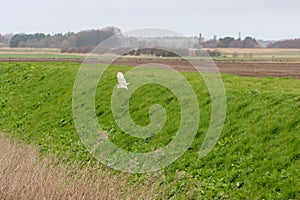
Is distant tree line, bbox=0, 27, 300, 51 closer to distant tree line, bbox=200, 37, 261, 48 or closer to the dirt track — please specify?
distant tree line, bbox=200, 37, 261, 48

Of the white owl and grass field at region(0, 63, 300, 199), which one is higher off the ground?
the white owl

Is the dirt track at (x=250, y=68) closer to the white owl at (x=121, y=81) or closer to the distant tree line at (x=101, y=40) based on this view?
→ the distant tree line at (x=101, y=40)

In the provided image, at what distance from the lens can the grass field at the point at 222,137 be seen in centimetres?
878

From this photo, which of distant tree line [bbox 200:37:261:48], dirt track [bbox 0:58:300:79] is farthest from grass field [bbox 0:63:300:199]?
distant tree line [bbox 200:37:261:48]

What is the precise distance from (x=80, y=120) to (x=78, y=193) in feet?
28.7

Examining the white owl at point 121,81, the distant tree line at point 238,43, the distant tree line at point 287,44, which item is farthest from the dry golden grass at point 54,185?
the distant tree line at point 287,44

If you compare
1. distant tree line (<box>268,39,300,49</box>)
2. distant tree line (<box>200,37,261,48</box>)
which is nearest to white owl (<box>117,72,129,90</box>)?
distant tree line (<box>200,37,261,48</box>)

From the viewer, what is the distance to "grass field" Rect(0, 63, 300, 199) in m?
8.78

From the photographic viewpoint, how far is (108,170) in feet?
37.2

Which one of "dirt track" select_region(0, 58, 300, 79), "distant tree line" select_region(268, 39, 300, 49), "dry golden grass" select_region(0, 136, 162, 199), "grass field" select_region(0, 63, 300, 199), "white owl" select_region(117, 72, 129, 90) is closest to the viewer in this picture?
"dry golden grass" select_region(0, 136, 162, 199)

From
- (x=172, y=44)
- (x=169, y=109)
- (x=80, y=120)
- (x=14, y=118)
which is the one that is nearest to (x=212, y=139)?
(x=169, y=109)

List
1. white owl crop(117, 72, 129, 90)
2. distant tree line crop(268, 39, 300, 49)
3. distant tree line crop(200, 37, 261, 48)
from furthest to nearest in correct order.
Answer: distant tree line crop(268, 39, 300, 49) → distant tree line crop(200, 37, 261, 48) → white owl crop(117, 72, 129, 90)

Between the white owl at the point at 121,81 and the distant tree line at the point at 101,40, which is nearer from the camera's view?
the distant tree line at the point at 101,40

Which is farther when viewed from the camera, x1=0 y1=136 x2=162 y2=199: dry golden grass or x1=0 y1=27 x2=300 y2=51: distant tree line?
x1=0 y1=27 x2=300 y2=51: distant tree line
